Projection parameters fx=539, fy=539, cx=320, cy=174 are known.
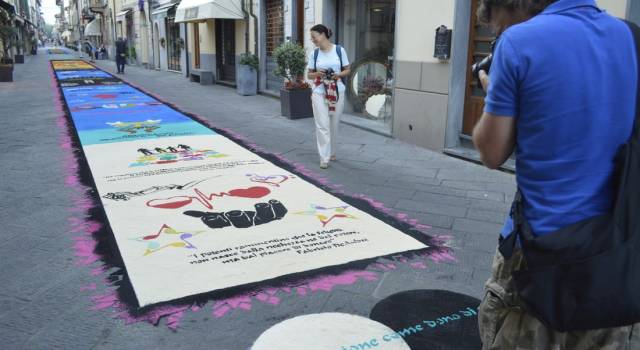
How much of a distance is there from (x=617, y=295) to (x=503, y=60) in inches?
25.0

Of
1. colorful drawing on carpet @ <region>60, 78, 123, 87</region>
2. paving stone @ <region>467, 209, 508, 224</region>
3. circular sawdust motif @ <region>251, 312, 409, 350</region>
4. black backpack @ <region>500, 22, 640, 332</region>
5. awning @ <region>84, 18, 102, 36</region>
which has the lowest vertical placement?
paving stone @ <region>467, 209, 508, 224</region>

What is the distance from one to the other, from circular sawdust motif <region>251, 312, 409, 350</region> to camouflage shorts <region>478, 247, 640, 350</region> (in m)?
1.02

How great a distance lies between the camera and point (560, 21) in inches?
52.4

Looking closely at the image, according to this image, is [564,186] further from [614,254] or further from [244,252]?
[244,252]

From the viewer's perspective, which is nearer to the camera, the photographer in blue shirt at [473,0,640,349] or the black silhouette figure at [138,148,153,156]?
the photographer in blue shirt at [473,0,640,349]

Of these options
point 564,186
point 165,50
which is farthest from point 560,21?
point 165,50

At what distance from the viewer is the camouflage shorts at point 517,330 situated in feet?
4.58

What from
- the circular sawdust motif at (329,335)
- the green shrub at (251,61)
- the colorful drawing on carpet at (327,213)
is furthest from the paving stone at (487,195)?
the green shrub at (251,61)

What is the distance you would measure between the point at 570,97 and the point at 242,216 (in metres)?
3.36

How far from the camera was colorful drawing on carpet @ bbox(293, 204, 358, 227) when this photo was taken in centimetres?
439

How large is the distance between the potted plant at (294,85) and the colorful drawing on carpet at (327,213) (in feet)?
18.2

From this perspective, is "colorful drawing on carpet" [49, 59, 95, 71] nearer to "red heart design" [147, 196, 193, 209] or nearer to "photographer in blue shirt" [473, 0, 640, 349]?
"red heart design" [147, 196, 193, 209]

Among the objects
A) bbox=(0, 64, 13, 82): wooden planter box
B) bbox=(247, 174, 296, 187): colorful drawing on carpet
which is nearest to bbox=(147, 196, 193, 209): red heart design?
bbox=(247, 174, 296, 187): colorful drawing on carpet

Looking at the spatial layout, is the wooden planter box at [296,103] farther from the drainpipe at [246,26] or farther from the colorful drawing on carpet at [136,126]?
the drainpipe at [246,26]
